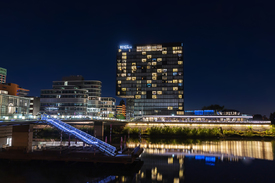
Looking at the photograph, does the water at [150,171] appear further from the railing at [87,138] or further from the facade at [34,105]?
the facade at [34,105]

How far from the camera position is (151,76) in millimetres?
188000

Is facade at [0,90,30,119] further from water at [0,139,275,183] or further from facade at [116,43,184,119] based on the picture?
facade at [116,43,184,119]

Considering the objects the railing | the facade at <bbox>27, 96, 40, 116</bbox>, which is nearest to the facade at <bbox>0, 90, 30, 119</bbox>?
the railing

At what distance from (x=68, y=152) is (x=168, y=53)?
157229mm

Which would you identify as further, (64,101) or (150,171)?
(64,101)

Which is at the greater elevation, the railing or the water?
the railing

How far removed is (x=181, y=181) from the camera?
105ft

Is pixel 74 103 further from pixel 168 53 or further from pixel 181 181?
pixel 181 181

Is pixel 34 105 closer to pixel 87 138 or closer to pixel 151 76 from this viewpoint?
pixel 151 76

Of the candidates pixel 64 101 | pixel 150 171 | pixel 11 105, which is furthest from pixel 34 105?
pixel 150 171

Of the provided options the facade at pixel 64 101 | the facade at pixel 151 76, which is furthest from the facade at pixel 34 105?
the facade at pixel 151 76

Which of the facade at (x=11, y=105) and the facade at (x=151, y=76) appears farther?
the facade at (x=151, y=76)

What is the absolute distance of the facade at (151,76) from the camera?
18450 cm

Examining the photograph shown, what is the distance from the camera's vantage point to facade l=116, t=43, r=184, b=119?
184500 mm
